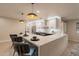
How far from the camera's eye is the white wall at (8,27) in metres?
1.58

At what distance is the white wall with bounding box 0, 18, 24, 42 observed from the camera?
1.58 meters

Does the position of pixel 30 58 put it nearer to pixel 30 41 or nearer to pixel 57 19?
pixel 30 41

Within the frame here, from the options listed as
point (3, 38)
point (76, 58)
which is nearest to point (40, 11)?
point (3, 38)

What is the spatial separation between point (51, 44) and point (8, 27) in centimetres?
79

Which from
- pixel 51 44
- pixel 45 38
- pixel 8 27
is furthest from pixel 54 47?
pixel 8 27

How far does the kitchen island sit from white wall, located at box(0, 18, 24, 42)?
0.27m

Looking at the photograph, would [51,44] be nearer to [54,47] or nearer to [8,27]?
[54,47]

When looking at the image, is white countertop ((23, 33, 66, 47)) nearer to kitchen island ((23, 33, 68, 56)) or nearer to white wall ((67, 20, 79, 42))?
kitchen island ((23, 33, 68, 56))

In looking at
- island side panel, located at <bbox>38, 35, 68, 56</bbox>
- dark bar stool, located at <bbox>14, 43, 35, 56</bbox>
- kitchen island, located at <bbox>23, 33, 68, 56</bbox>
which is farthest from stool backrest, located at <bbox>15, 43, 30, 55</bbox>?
island side panel, located at <bbox>38, 35, 68, 56</bbox>

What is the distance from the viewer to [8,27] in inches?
63.4

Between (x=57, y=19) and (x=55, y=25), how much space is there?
117 mm

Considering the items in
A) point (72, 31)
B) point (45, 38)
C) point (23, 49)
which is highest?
point (72, 31)

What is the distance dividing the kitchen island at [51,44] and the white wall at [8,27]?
10.6 inches

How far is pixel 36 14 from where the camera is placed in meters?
1.66
